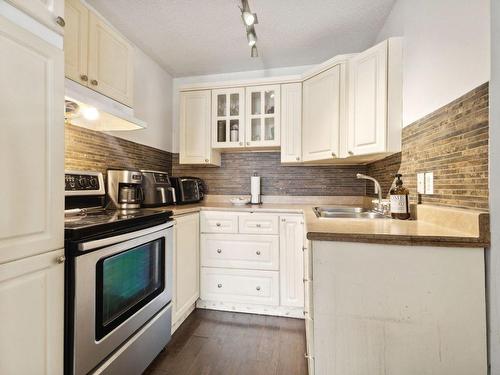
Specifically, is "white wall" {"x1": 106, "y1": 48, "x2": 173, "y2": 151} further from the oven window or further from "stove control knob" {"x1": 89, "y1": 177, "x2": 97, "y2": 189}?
the oven window

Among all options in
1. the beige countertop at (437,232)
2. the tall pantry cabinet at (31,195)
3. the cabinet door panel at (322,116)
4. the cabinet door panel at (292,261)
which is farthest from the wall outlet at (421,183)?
the tall pantry cabinet at (31,195)

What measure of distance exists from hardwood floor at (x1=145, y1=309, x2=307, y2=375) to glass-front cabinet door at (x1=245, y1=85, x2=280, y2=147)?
1.60 m

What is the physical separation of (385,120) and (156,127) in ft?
6.95

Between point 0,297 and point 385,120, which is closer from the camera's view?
point 0,297

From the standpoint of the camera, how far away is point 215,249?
2.22 m

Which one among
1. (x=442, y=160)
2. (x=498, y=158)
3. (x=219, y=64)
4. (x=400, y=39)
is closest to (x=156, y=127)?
(x=219, y=64)

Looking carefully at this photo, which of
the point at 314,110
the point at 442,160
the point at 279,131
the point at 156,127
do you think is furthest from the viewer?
the point at 156,127

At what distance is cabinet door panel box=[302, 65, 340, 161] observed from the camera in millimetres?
2049

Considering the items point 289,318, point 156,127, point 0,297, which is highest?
point 156,127

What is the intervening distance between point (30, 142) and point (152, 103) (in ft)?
5.97

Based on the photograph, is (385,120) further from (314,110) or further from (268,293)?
(268,293)

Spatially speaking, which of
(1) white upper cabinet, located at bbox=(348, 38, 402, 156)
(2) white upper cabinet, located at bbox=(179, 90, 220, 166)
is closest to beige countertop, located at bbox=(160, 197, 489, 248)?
(1) white upper cabinet, located at bbox=(348, 38, 402, 156)

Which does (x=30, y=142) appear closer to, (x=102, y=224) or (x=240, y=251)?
(x=102, y=224)

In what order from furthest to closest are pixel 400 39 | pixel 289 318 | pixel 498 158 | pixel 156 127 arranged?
pixel 156 127 < pixel 289 318 < pixel 400 39 < pixel 498 158
